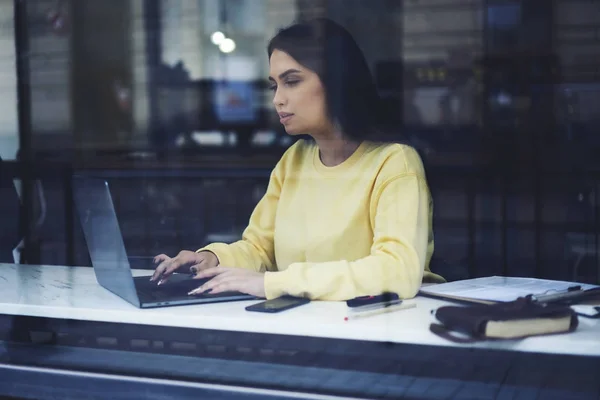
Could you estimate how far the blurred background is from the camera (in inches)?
115

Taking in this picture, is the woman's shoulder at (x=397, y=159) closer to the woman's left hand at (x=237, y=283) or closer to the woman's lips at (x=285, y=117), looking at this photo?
the woman's lips at (x=285, y=117)

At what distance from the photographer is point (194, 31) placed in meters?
4.93

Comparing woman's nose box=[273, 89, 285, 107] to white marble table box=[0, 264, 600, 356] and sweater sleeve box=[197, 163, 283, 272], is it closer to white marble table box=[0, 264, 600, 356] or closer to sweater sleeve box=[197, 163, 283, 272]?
sweater sleeve box=[197, 163, 283, 272]

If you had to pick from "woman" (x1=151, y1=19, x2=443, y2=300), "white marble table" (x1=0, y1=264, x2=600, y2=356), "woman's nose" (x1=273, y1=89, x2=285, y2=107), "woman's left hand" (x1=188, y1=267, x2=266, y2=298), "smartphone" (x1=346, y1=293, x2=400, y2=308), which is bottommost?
"white marble table" (x1=0, y1=264, x2=600, y2=356)

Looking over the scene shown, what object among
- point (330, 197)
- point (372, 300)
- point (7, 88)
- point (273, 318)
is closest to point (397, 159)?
point (330, 197)

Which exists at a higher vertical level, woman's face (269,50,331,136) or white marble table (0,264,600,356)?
woman's face (269,50,331,136)

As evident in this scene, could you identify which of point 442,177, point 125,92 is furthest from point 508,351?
point 125,92

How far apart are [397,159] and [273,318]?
55 centimetres

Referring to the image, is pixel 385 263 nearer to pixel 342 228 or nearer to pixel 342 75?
pixel 342 228

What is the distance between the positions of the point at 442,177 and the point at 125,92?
14.4 feet

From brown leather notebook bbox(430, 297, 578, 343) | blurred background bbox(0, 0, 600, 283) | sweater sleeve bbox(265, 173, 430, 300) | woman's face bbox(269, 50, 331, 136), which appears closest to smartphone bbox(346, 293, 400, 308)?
sweater sleeve bbox(265, 173, 430, 300)

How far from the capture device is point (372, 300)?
1.39m

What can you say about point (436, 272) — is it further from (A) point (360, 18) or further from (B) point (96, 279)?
(A) point (360, 18)

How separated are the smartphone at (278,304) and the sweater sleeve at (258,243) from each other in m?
0.43
